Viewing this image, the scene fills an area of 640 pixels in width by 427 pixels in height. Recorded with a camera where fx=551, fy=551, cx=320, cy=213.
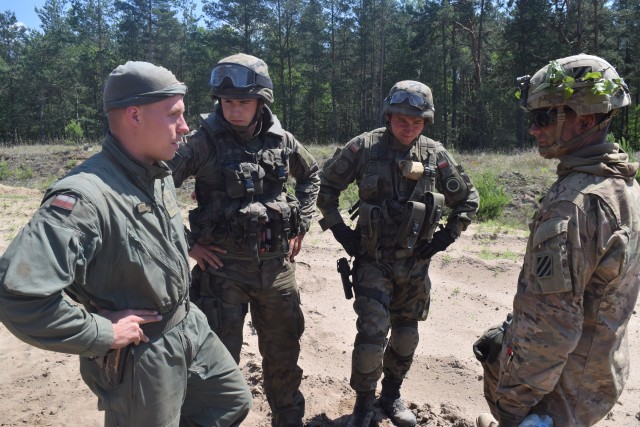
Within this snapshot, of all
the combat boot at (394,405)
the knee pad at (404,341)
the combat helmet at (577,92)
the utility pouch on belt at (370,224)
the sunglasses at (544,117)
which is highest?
the combat helmet at (577,92)

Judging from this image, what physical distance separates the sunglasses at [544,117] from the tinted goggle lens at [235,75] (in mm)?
1679

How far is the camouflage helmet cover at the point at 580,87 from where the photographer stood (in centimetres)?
243

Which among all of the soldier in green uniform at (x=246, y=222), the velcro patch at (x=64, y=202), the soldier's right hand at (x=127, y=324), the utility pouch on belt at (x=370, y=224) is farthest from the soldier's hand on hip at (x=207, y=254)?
the velcro patch at (x=64, y=202)

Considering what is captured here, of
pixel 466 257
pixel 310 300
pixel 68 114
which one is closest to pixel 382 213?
pixel 310 300

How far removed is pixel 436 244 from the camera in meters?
3.96

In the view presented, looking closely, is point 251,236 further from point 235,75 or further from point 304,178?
point 235,75

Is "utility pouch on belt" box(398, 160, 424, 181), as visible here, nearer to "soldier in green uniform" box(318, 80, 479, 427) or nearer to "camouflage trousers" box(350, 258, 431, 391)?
"soldier in green uniform" box(318, 80, 479, 427)

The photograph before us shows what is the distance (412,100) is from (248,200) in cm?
131

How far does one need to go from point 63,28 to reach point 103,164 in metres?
52.8

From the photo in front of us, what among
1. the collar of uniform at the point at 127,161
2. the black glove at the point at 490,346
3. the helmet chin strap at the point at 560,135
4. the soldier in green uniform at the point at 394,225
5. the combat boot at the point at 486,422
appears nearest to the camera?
the collar of uniform at the point at 127,161

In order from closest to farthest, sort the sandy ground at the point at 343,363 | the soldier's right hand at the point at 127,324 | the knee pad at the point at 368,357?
1. the soldier's right hand at the point at 127,324
2. the knee pad at the point at 368,357
3. the sandy ground at the point at 343,363

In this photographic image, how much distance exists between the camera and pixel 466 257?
24.2ft

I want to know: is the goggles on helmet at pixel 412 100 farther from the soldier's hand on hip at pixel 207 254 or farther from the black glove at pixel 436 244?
the soldier's hand on hip at pixel 207 254

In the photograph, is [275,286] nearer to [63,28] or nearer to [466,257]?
Result: [466,257]
